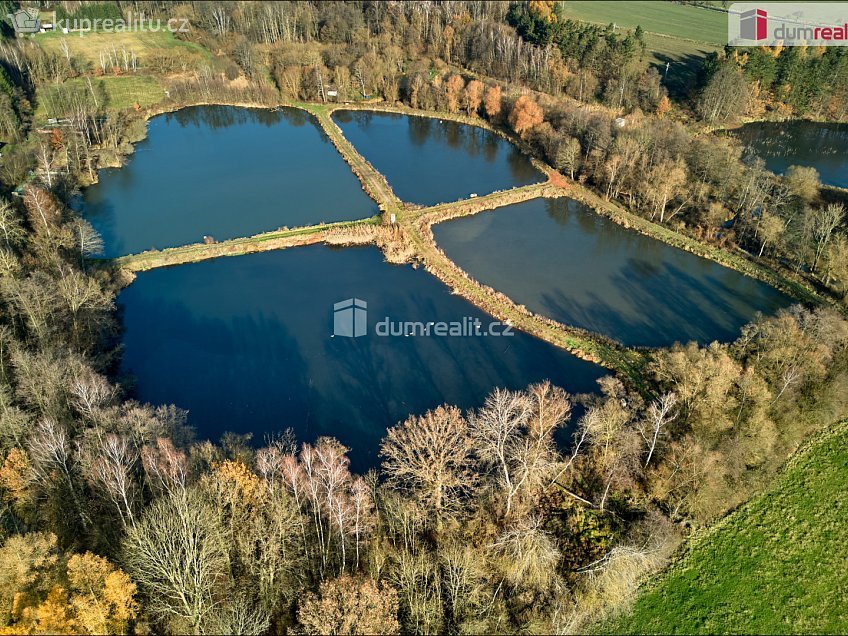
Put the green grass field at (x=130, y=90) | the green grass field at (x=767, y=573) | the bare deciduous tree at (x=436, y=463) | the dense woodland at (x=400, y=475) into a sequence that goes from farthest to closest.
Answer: the green grass field at (x=130, y=90) < the bare deciduous tree at (x=436, y=463) < the green grass field at (x=767, y=573) < the dense woodland at (x=400, y=475)

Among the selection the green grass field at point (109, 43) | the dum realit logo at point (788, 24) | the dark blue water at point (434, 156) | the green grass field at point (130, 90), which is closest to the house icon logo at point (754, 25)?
the dum realit logo at point (788, 24)

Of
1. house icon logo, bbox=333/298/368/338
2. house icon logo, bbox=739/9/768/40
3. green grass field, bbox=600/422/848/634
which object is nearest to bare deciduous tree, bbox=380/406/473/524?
green grass field, bbox=600/422/848/634

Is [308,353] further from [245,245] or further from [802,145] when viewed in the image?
[802,145]

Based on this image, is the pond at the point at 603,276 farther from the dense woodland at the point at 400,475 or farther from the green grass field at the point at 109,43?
the green grass field at the point at 109,43

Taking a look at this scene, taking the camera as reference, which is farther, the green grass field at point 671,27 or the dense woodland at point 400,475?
the green grass field at point 671,27

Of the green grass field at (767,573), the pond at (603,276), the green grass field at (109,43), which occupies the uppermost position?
the green grass field at (109,43)

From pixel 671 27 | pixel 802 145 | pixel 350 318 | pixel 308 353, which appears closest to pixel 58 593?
pixel 308 353

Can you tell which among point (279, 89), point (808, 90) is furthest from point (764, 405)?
point (279, 89)

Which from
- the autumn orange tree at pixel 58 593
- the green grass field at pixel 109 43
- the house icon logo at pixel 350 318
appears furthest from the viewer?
the green grass field at pixel 109 43
